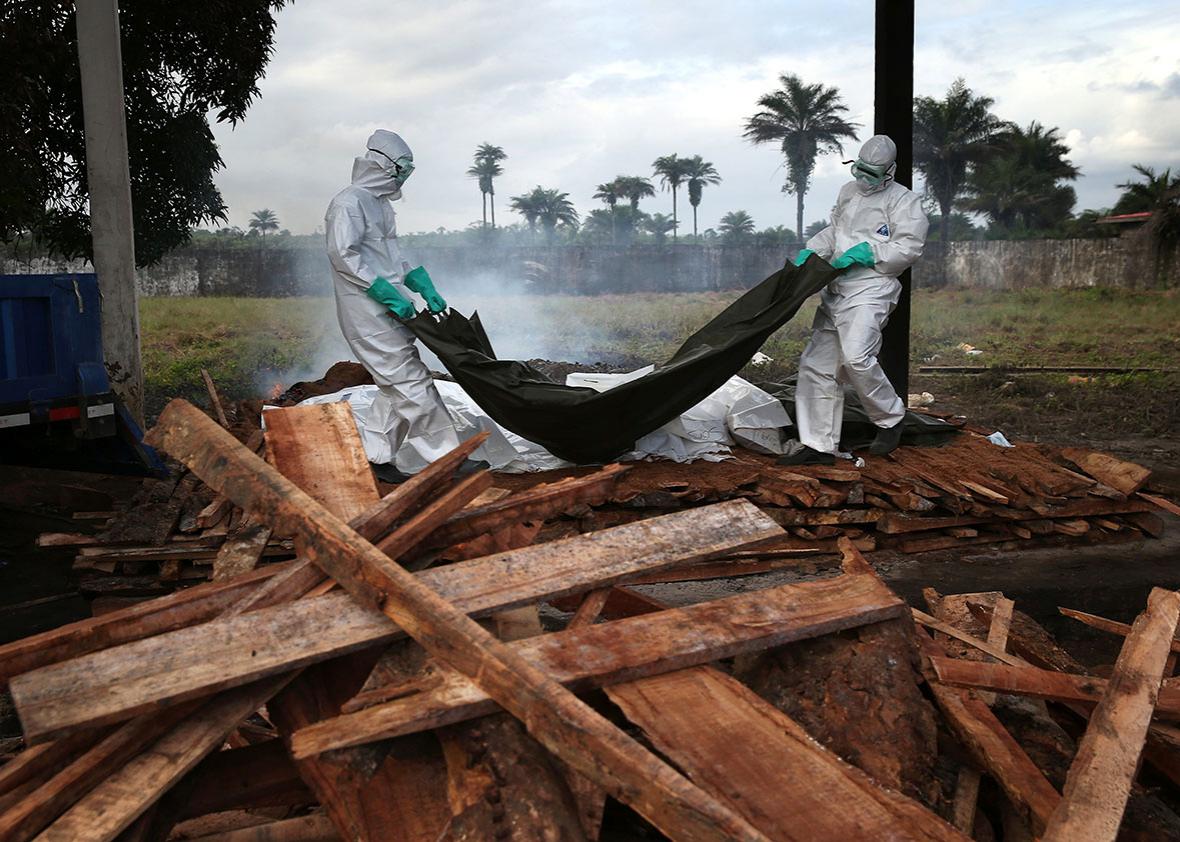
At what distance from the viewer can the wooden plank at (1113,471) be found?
5793 millimetres

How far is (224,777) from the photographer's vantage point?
2.11 m

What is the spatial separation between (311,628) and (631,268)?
24494mm

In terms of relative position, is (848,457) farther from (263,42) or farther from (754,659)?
(263,42)

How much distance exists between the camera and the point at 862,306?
20.1 feet

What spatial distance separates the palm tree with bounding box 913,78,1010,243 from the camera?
125ft

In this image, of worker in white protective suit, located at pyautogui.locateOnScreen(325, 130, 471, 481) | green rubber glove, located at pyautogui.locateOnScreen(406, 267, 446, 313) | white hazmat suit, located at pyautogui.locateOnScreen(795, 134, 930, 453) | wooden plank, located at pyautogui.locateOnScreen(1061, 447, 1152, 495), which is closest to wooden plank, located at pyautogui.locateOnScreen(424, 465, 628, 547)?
worker in white protective suit, located at pyautogui.locateOnScreen(325, 130, 471, 481)

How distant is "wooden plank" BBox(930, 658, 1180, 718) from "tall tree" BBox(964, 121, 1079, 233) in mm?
40047

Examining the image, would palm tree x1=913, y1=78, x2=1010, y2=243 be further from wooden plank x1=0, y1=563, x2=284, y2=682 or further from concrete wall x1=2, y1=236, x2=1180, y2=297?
wooden plank x1=0, y1=563, x2=284, y2=682

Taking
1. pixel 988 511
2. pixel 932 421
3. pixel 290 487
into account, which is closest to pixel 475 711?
pixel 290 487

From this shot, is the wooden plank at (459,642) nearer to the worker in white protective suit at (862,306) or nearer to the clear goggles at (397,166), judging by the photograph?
the clear goggles at (397,166)

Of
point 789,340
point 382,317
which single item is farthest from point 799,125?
point 382,317

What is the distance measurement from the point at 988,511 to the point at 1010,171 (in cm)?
3824

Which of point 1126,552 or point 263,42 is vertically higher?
point 263,42

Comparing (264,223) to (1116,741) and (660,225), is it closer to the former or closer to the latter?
(660,225)
